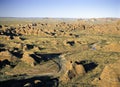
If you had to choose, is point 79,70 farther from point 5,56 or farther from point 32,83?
point 5,56

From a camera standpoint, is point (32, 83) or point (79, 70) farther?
point (79, 70)

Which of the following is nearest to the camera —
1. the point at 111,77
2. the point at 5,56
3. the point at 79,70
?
the point at 111,77

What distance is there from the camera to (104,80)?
8856 centimetres

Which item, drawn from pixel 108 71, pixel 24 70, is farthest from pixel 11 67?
pixel 108 71

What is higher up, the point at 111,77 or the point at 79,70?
the point at 111,77

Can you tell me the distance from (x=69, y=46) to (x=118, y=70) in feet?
319

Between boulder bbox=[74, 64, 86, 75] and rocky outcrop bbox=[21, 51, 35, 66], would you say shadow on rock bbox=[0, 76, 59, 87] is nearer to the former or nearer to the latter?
boulder bbox=[74, 64, 86, 75]

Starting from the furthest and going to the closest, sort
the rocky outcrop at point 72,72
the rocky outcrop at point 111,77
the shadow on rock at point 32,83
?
the rocky outcrop at point 72,72 → the shadow on rock at point 32,83 → the rocky outcrop at point 111,77

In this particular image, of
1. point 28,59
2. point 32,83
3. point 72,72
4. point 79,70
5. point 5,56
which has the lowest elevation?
point 28,59

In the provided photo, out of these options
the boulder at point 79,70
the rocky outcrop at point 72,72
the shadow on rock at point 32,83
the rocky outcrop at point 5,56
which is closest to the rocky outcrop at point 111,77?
the boulder at point 79,70

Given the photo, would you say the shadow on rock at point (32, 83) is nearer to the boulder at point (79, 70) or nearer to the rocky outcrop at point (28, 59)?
the boulder at point (79, 70)

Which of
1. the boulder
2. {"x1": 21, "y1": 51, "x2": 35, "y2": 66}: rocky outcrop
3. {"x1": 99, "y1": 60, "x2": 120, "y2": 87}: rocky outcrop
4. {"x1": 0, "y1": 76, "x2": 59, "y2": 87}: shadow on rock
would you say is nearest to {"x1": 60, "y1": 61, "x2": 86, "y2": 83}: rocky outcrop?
the boulder

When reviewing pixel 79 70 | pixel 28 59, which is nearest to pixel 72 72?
pixel 79 70

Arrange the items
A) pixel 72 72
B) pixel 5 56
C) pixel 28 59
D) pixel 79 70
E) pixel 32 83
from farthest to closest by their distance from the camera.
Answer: pixel 5 56 < pixel 28 59 < pixel 79 70 < pixel 72 72 < pixel 32 83
